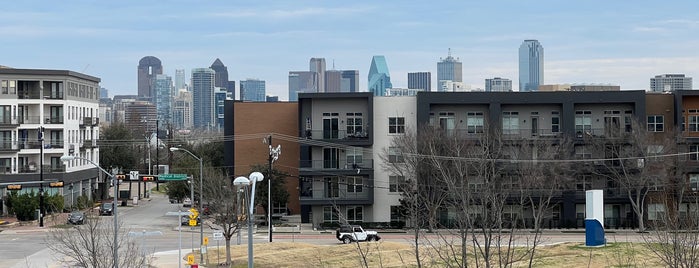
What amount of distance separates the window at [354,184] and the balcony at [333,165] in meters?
0.93

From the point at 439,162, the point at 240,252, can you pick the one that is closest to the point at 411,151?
the point at 439,162

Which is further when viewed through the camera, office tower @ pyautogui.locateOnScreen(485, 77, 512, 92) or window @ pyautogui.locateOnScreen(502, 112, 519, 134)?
office tower @ pyautogui.locateOnScreen(485, 77, 512, 92)

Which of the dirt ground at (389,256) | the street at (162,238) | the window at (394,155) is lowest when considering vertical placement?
the street at (162,238)

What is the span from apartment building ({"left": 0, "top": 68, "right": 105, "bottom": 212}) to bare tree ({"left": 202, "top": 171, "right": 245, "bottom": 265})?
28.8m

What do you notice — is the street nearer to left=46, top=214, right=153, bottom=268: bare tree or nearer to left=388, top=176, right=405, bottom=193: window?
left=46, top=214, right=153, bottom=268: bare tree

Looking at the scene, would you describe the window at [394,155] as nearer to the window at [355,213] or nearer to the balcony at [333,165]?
the balcony at [333,165]

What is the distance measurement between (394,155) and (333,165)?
5.44 meters

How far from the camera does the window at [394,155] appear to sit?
82.4m

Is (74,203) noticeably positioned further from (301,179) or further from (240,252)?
(240,252)

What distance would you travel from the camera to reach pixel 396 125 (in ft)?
283

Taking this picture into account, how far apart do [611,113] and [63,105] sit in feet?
175

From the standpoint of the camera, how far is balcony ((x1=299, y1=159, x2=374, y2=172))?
84500mm

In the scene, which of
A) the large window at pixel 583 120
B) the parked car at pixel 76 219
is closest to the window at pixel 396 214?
the large window at pixel 583 120

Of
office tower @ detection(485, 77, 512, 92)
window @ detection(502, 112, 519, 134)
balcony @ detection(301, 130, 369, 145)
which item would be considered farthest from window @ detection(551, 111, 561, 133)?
office tower @ detection(485, 77, 512, 92)
